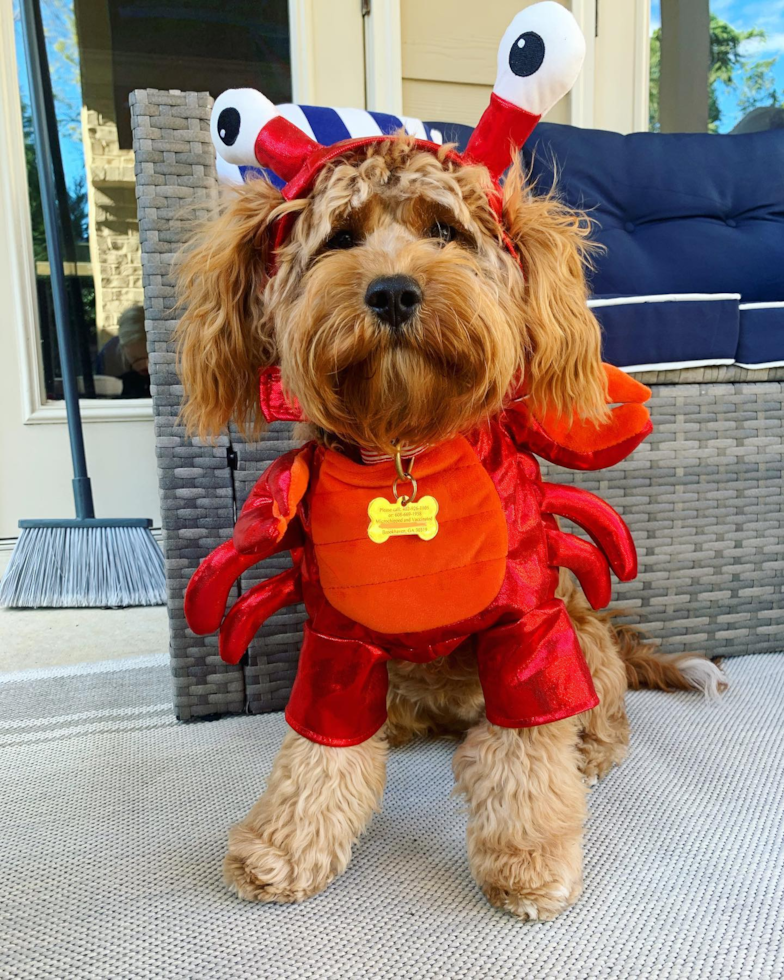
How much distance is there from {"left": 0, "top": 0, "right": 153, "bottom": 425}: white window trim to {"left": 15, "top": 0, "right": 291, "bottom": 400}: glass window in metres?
0.03

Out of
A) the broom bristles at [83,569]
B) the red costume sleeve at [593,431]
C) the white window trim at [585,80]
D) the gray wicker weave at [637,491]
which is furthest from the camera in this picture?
the white window trim at [585,80]

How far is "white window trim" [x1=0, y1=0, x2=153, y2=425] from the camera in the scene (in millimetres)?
2174

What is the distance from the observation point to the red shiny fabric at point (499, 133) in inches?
34.0

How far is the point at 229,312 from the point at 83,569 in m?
1.33

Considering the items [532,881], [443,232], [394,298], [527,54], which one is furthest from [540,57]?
[532,881]

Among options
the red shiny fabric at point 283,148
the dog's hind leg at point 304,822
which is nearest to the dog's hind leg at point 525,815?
the dog's hind leg at point 304,822

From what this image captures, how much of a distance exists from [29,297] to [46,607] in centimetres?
93

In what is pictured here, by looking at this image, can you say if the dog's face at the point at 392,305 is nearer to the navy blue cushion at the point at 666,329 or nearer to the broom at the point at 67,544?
the navy blue cushion at the point at 666,329

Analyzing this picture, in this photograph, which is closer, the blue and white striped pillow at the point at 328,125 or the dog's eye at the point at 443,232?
the dog's eye at the point at 443,232

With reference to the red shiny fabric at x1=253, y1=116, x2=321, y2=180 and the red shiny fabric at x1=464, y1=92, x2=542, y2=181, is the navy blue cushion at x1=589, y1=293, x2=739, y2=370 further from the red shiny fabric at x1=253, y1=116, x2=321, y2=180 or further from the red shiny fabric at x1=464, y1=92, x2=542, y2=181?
the red shiny fabric at x1=253, y1=116, x2=321, y2=180

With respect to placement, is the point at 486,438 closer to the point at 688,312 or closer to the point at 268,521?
the point at 268,521

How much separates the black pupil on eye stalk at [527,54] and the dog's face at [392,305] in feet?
0.37

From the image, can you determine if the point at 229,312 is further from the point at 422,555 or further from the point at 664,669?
the point at 664,669

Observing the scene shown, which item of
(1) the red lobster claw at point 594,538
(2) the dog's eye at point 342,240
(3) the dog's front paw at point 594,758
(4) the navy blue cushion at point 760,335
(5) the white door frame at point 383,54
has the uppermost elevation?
(5) the white door frame at point 383,54
